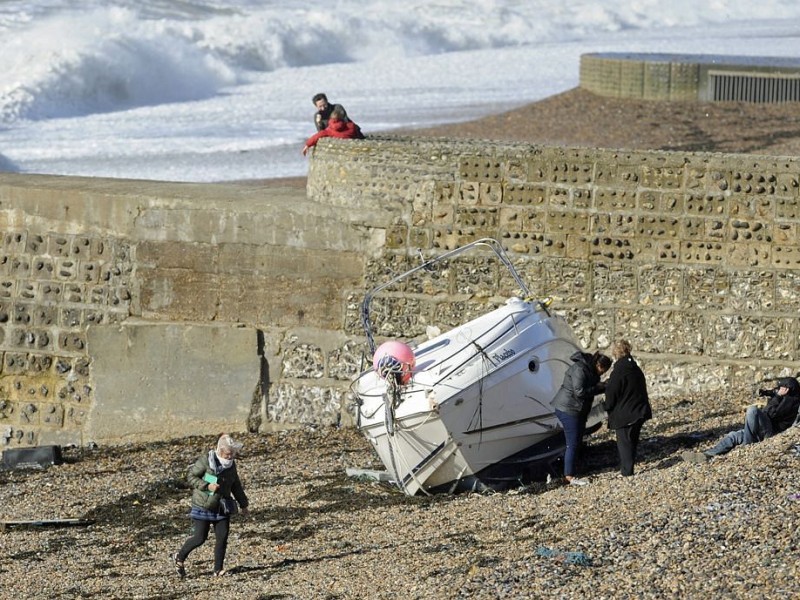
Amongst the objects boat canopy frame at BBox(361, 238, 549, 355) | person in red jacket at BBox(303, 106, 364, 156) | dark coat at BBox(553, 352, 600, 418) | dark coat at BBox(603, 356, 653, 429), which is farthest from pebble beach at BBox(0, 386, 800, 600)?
person in red jacket at BBox(303, 106, 364, 156)

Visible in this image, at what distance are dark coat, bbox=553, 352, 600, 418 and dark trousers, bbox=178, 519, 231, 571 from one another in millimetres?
2574

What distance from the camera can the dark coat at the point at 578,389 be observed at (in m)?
11.1

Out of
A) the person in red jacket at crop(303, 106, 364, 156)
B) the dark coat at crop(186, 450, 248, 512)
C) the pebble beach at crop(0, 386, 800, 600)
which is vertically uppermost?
the person in red jacket at crop(303, 106, 364, 156)

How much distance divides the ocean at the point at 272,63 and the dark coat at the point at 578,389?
13.6 metres

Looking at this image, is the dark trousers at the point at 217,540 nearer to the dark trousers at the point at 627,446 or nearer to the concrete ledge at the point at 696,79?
the dark trousers at the point at 627,446

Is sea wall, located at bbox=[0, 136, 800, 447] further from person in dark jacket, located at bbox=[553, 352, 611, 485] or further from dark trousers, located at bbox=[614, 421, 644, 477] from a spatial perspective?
dark trousers, located at bbox=[614, 421, 644, 477]

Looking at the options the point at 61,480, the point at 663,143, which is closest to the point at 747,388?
the point at 61,480

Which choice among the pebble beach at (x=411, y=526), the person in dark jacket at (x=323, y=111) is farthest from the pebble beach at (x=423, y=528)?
the person in dark jacket at (x=323, y=111)

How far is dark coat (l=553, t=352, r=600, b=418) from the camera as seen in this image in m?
11.1

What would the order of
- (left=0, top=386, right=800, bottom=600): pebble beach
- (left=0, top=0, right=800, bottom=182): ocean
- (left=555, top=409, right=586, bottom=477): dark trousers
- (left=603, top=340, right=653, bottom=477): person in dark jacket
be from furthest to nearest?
(left=0, top=0, right=800, bottom=182): ocean, (left=555, top=409, right=586, bottom=477): dark trousers, (left=603, top=340, right=653, bottom=477): person in dark jacket, (left=0, top=386, right=800, bottom=600): pebble beach

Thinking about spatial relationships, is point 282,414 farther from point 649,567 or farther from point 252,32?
point 252,32

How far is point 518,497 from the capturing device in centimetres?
1094

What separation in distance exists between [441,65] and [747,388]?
3136cm

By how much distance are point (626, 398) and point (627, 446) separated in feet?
1.05
